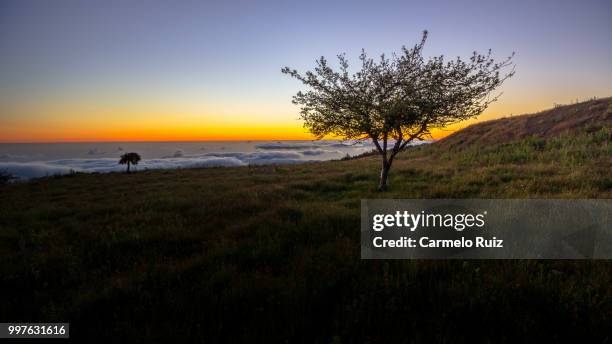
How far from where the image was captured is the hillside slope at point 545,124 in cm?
2233

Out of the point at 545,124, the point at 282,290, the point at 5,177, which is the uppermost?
the point at 545,124

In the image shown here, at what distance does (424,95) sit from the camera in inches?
444

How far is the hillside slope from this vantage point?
73.3 feet

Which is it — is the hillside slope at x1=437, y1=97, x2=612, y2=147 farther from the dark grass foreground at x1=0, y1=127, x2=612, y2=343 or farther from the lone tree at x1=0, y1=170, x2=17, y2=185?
the lone tree at x1=0, y1=170, x2=17, y2=185

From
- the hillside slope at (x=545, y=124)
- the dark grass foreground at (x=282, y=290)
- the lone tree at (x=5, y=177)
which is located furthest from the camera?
the lone tree at (x=5, y=177)

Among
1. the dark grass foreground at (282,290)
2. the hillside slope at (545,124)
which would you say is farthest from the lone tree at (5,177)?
the hillside slope at (545,124)

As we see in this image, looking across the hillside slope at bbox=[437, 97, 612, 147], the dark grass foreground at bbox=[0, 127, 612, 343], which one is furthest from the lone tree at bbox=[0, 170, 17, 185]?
the hillside slope at bbox=[437, 97, 612, 147]

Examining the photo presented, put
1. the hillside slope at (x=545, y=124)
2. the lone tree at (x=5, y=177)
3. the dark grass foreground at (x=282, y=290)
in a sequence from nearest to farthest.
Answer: the dark grass foreground at (x=282, y=290) → the hillside slope at (x=545, y=124) → the lone tree at (x=5, y=177)

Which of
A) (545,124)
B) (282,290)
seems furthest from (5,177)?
(545,124)

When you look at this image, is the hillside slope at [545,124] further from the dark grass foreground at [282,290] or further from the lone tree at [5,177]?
the lone tree at [5,177]

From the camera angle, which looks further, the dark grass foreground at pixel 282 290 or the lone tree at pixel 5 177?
the lone tree at pixel 5 177

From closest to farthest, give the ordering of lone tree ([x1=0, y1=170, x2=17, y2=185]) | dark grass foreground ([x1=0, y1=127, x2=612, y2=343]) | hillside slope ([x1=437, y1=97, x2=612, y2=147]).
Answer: dark grass foreground ([x1=0, y1=127, x2=612, y2=343])
hillside slope ([x1=437, y1=97, x2=612, y2=147])
lone tree ([x1=0, y1=170, x2=17, y2=185])

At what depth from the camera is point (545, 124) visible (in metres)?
25.8

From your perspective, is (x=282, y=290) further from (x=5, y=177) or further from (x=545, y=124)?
(x=5, y=177)
